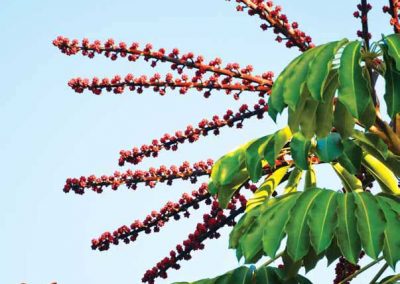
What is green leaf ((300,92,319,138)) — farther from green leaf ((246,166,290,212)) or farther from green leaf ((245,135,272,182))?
green leaf ((246,166,290,212))

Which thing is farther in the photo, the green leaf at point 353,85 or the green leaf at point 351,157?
the green leaf at point 351,157

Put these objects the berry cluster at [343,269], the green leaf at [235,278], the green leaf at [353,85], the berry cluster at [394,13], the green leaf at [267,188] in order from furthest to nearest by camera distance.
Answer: the berry cluster at [394,13] → the berry cluster at [343,269] → the green leaf at [267,188] → the green leaf at [235,278] → the green leaf at [353,85]

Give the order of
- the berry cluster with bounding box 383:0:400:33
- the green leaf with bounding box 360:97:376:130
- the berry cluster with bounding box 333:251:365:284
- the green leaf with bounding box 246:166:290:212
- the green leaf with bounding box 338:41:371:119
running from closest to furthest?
the green leaf with bounding box 338:41:371:119 → the green leaf with bounding box 360:97:376:130 → the green leaf with bounding box 246:166:290:212 → the berry cluster with bounding box 333:251:365:284 → the berry cluster with bounding box 383:0:400:33

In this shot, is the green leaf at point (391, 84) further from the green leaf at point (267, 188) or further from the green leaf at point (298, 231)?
the green leaf at point (267, 188)

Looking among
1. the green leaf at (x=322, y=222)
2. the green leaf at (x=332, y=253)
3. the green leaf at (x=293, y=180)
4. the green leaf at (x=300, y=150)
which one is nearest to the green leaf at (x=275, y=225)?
the green leaf at (x=322, y=222)

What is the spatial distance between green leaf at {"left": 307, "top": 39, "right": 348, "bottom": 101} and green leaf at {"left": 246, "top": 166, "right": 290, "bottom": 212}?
3.26 feet

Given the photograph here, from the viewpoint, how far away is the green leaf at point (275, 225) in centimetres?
327

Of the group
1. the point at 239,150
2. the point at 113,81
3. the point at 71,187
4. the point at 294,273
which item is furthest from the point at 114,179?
the point at 294,273

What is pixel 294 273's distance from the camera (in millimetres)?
3795

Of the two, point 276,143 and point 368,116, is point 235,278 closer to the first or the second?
point 276,143

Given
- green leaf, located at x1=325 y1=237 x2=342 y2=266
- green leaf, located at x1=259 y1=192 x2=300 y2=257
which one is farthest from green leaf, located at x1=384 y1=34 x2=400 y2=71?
green leaf, located at x1=325 y1=237 x2=342 y2=266

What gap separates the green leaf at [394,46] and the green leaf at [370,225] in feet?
1.78

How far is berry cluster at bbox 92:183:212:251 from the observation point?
4629 mm

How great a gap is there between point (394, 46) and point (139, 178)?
5.79ft
